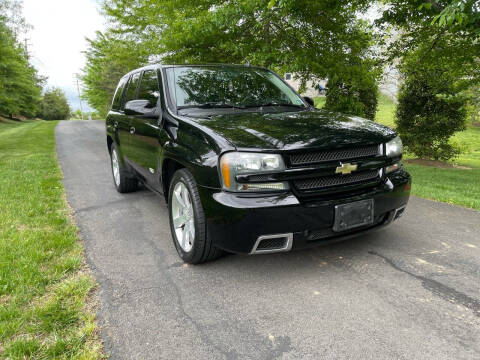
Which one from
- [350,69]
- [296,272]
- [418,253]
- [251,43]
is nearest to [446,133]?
[350,69]

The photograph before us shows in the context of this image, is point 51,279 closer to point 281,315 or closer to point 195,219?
point 195,219

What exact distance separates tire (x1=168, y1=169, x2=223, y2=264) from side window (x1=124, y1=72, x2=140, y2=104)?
201 cm

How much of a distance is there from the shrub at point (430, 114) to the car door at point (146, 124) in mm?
9023

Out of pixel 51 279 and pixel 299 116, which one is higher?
pixel 299 116

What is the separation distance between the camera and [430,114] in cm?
1163

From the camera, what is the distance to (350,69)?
8367 millimetres

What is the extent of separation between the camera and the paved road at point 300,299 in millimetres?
Answer: 2064

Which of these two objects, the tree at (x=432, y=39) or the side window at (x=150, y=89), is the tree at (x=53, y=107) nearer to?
the tree at (x=432, y=39)

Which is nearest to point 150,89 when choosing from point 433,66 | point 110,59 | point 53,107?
point 433,66

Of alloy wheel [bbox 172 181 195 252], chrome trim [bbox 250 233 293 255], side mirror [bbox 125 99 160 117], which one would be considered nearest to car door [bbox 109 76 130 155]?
side mirror [bbox 125 99 160 117]

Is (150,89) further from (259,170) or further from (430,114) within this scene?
(430,114)

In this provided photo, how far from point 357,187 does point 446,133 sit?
422 inches

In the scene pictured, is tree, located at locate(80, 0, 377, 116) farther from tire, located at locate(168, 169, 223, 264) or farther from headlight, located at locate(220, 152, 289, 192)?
headlight, located at locate(220, 152, 289, 192)

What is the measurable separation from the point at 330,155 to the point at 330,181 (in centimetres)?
20
